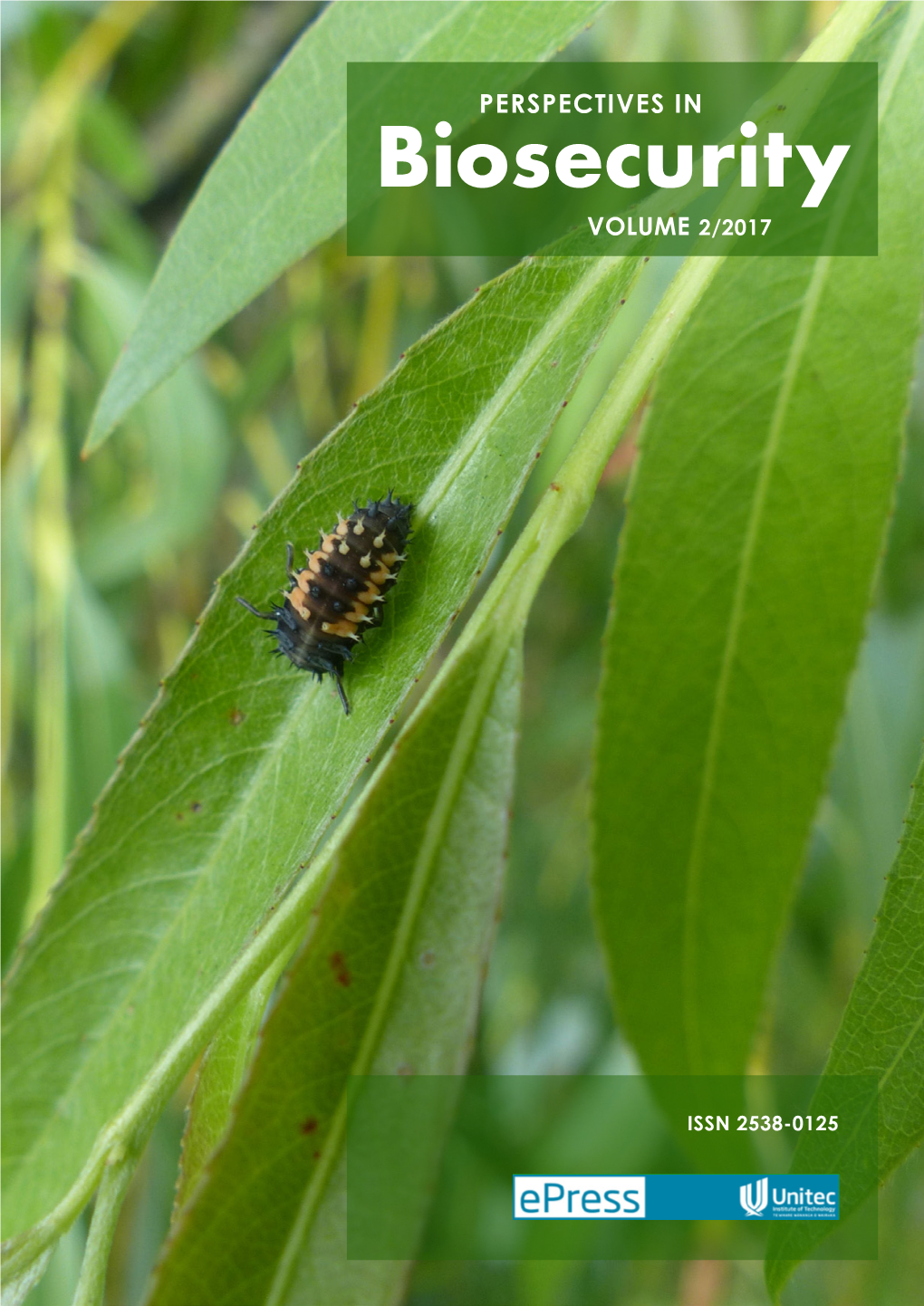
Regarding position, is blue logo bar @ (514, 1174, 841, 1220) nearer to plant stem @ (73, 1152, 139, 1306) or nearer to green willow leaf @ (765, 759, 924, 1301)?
green willow leaf @ (765, 759, 924, 1301)

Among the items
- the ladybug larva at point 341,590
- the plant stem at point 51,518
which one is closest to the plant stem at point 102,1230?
the ladybug larva at point 341,590

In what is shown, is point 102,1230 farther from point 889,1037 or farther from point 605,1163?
point 605,1163

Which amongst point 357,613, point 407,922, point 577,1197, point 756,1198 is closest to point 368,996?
point 407,922

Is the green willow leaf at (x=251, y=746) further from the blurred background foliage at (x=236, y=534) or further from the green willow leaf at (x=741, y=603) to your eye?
the blurred background foliage at (x=236, y=534)

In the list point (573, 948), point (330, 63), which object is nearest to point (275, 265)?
point (330, 63)

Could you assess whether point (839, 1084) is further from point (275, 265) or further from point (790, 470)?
point (275, 265)
